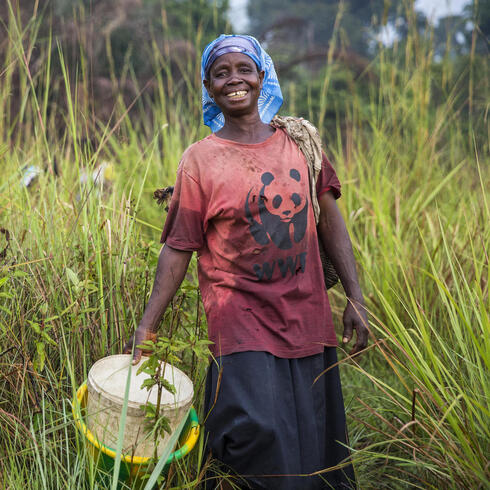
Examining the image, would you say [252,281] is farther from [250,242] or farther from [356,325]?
[356,325]

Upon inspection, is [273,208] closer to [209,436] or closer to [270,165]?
[270,165]

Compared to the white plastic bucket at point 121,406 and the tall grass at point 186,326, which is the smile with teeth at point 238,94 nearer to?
the tall grass at point 186,326

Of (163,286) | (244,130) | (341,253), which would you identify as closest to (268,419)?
(163,286)

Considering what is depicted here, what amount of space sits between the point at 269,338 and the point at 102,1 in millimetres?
10655

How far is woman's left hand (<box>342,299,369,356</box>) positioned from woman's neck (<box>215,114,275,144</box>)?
690 mm

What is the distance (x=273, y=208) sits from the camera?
6.68 feet

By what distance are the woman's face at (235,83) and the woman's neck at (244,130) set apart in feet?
0.12

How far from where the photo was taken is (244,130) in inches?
83.6

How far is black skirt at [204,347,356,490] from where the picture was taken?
1.89 m

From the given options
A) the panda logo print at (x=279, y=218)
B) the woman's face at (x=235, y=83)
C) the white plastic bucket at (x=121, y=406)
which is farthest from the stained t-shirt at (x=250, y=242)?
the white plastic bucket at (x=121, y=406)

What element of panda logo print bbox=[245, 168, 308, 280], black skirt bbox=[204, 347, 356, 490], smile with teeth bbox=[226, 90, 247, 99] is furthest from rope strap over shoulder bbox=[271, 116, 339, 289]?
black skirt bbox=[204, 347, 356, 490]

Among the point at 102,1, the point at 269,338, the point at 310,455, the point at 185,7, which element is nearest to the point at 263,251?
the point at 269,338

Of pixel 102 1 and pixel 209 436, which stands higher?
pixel 102 1

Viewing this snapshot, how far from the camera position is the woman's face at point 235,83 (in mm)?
2053
